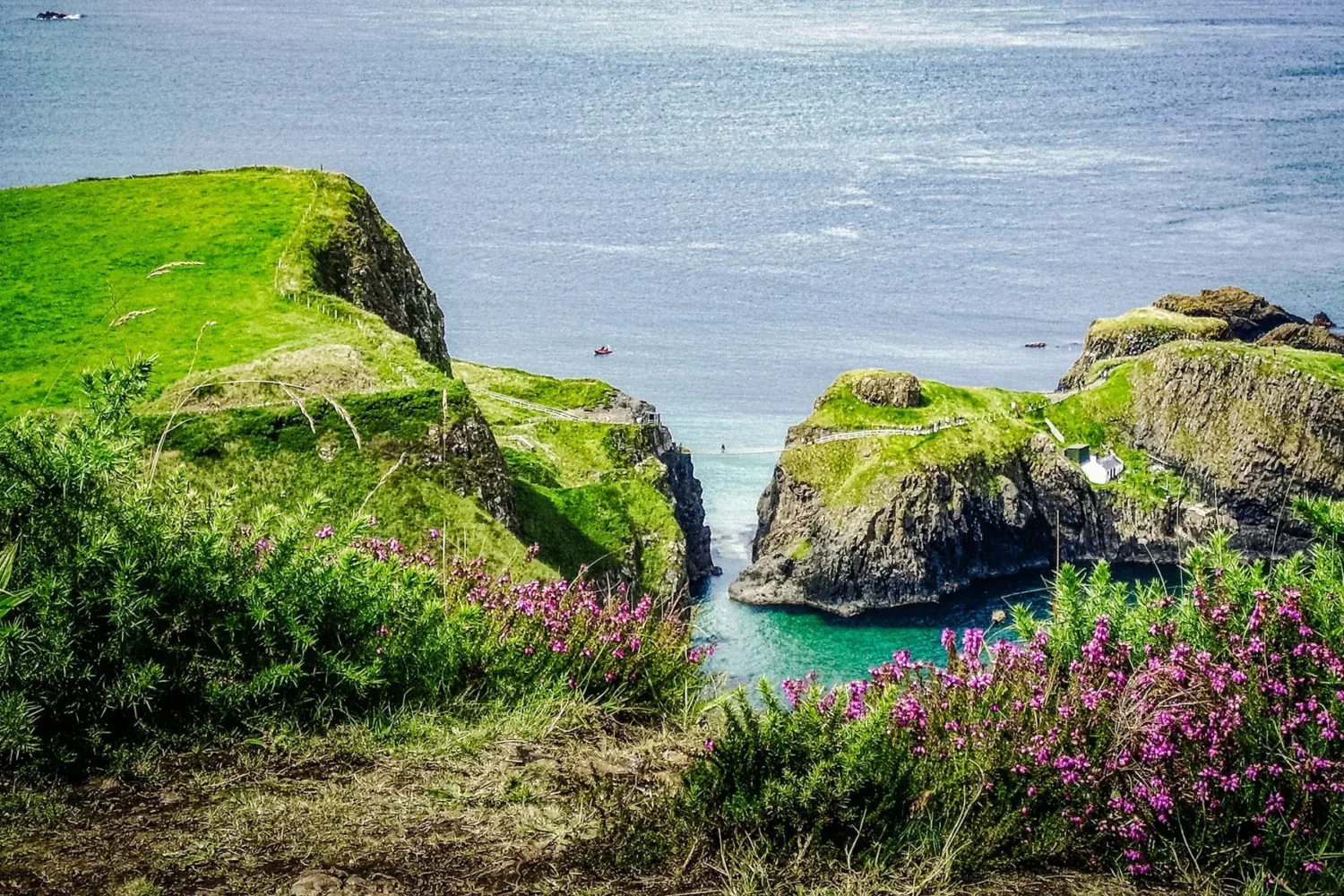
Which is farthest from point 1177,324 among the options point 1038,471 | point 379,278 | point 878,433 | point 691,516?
point 379,278

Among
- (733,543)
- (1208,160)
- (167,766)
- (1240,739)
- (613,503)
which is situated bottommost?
(733,543)

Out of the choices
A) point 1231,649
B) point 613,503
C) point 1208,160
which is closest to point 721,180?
point 1208,160

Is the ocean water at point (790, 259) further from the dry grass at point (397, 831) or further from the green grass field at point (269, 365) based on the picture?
the dry grass at point (397, 831)

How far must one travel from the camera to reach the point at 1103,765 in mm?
9203

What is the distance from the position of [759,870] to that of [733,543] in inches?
3116

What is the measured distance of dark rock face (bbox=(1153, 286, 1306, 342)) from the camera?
110500 millimetres

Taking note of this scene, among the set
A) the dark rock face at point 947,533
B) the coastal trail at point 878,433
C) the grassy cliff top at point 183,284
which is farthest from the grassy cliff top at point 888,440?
the grassy cliff top at point 183,284

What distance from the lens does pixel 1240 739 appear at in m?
9.06

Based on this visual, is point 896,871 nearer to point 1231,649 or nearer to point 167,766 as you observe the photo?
point 1231,649

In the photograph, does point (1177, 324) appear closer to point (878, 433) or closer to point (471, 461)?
point (878, 433)

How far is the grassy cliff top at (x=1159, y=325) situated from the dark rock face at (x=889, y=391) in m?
24.4

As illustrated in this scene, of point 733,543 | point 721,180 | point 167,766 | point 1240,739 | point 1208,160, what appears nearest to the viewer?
point 1240,739

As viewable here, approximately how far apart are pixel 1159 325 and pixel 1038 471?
25517 millimetres

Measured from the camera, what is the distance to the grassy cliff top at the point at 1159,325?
10344 centimetres
